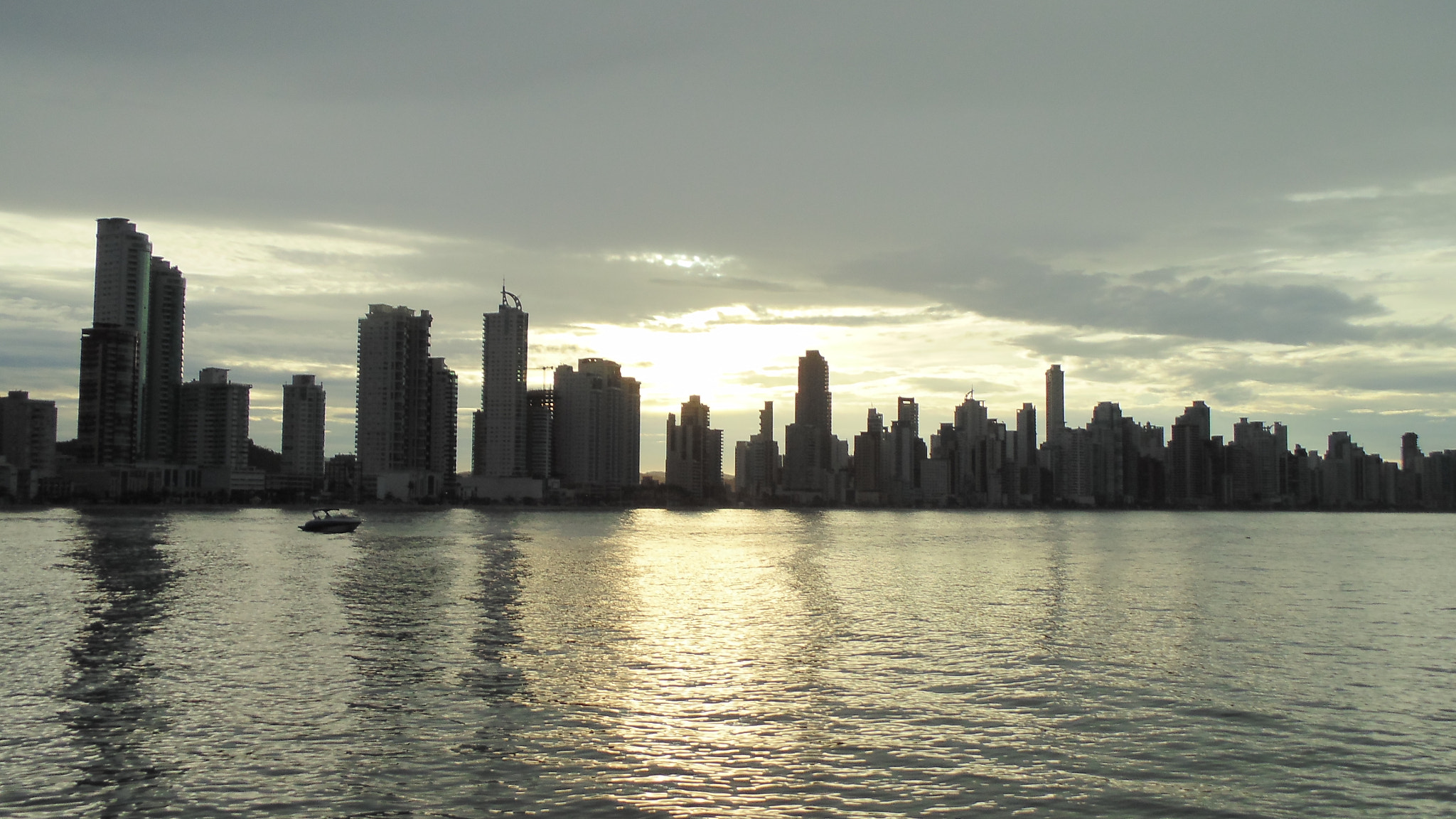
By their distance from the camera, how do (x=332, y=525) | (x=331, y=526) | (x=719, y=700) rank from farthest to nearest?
1. (x=332, y=525)
2. (x=331, y=526)
3. (x=719, y=700)

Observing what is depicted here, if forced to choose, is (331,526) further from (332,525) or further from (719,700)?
(719,700)

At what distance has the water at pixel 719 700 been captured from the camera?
97.3ft

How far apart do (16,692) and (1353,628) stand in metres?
73.6

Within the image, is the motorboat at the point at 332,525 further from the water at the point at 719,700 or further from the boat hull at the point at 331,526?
the water at the point at 719,700

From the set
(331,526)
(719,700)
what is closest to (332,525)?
(331,526)

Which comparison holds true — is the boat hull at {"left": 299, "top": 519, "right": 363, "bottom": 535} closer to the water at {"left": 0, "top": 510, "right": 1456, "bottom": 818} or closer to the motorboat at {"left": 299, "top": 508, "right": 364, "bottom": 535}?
the motorboat at {"left": 299, "top": 508, "right": 364, "bottom": 535}

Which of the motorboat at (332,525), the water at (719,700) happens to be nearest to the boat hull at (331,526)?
the motorboat at (332,525)

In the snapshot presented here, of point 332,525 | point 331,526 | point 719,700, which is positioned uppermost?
point 719,700

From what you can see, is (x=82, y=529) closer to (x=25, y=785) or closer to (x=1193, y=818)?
(x=25, y=785)

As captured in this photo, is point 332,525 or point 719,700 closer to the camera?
point 719,700

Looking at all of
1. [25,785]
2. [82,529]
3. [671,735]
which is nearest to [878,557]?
[671,735]

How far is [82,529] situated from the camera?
192375mm

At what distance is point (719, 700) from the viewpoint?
42031 millimetres

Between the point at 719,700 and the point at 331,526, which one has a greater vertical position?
the point at 719,700
